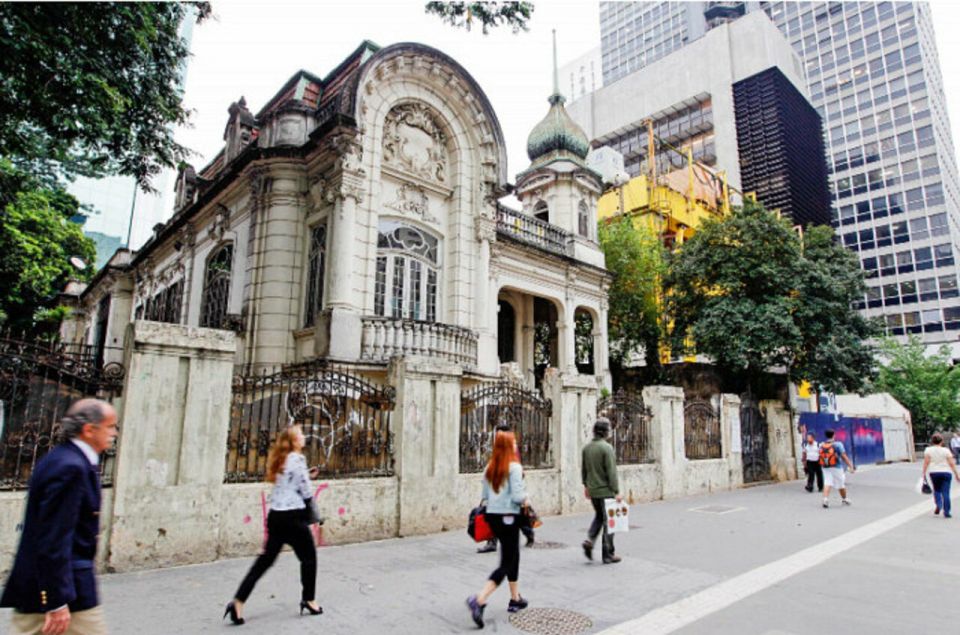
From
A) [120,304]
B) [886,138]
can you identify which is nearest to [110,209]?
[120,304]

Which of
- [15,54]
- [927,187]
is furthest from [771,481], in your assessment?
[927,187]

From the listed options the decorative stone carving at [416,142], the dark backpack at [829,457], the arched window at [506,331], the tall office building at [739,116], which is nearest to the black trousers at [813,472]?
the dark backpack at [829,457]

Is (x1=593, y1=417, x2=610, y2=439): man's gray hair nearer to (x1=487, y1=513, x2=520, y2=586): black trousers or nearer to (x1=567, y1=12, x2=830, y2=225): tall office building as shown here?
(x1=487, y1=513, x2=520, y2=586): black trousers

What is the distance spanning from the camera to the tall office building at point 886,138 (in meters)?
64.4

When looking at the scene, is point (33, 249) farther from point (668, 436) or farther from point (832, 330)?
point (832, 330)

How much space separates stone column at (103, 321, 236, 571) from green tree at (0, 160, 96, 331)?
14597mm

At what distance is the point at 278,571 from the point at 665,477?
955 cm

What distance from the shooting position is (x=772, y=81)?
56250 millimetres

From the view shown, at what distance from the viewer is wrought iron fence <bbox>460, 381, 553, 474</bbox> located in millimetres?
9773

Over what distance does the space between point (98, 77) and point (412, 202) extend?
796 cm

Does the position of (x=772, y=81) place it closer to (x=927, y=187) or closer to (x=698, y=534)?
(x=927, y=187)

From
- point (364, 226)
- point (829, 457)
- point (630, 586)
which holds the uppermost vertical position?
point (364, 226)

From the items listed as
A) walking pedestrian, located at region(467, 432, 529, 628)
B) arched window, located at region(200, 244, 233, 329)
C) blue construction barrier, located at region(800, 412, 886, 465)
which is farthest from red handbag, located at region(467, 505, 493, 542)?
blue construction barrier, located at region(800, 412, 886, 465)

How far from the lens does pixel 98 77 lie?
887 centimetres
